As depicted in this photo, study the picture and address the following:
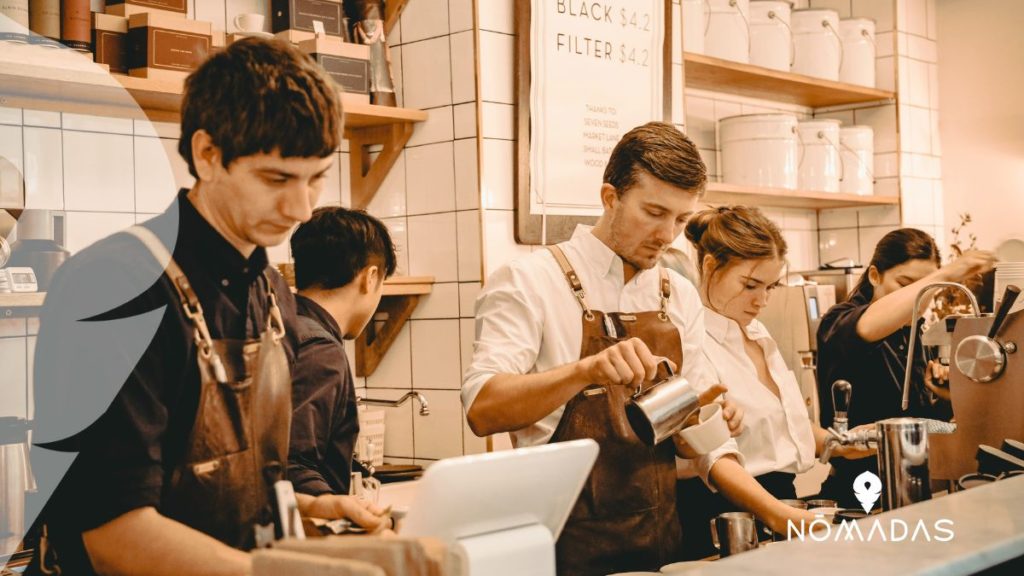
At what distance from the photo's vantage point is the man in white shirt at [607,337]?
2.23 m

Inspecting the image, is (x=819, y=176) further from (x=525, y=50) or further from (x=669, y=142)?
(x=669, y=142)

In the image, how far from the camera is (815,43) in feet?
16.7

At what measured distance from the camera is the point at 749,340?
114 inches

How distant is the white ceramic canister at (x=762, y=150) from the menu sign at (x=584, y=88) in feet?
3.03

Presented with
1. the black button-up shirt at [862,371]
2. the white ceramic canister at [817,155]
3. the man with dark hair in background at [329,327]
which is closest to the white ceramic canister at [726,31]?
the white ceramic canister at [817,155]

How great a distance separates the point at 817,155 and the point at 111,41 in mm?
3272

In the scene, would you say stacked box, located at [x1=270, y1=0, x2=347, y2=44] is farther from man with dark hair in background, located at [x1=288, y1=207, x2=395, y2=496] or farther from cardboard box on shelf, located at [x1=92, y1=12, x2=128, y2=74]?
man with dark hair in background, located at [x1=288, y1=207, x2=395, y2=496]

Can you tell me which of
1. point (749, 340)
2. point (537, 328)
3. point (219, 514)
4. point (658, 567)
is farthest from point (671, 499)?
point (219, 514)

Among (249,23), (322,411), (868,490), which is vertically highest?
(249,23)

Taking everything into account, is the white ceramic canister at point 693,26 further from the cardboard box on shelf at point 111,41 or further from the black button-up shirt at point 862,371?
the cardboard box on shelf at point 111,41

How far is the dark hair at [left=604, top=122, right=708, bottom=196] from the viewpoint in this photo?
228cm

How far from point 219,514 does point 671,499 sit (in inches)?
46.0

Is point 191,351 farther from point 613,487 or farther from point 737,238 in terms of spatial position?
point 737,238

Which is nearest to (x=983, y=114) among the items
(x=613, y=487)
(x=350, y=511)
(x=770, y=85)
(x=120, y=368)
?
(x=770, y=85)
